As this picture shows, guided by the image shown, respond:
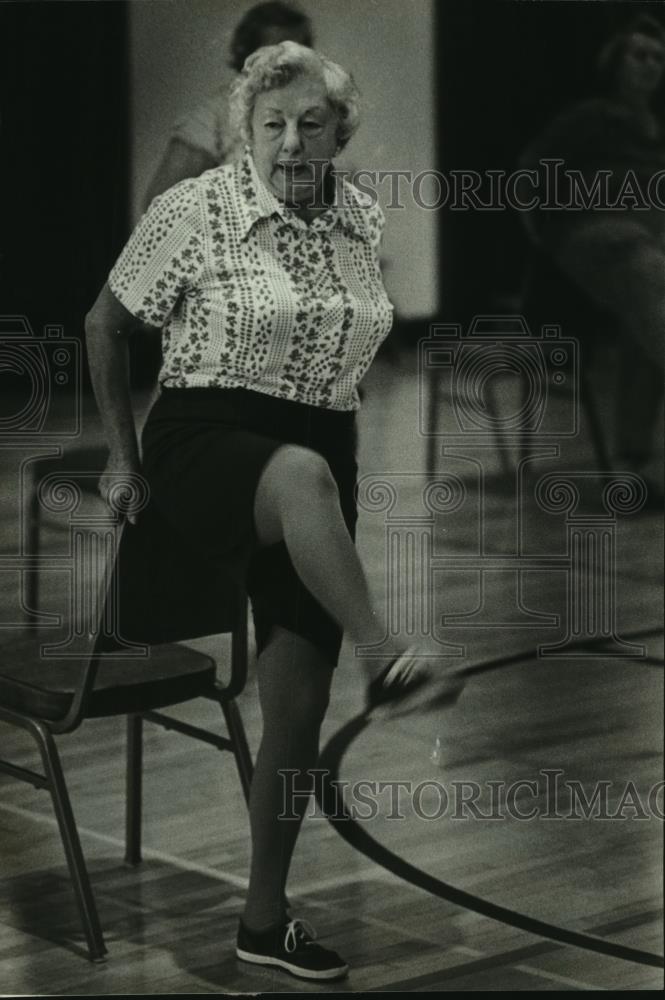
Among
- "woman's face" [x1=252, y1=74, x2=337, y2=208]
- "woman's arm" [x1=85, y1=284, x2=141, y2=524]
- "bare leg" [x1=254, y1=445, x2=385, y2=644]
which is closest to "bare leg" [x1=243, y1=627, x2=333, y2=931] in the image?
"bare leg" [x1=254, y1=445, x2=385, y2=644]

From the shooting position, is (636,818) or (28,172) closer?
(28,172)

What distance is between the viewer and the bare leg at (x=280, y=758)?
388 cm

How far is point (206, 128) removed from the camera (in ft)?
12.4

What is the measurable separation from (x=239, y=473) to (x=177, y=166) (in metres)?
0.54

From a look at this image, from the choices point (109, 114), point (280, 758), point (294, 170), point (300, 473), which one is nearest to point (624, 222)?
point (294, 170)

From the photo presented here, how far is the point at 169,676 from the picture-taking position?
3904mm

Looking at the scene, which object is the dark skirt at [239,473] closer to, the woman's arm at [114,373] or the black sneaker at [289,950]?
the woman's arm at [114,373]

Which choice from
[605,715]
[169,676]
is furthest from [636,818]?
[169,676]

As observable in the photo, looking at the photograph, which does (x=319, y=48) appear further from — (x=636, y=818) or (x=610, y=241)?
(x=636, y=818)

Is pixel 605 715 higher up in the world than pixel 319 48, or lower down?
lower down

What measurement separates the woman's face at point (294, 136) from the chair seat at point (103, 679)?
2.76ft

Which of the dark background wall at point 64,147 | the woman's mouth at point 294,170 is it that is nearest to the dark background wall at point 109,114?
the dark background wall at point 64,147

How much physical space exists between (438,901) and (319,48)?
1.53 m

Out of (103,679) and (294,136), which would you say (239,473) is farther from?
(294,136)
